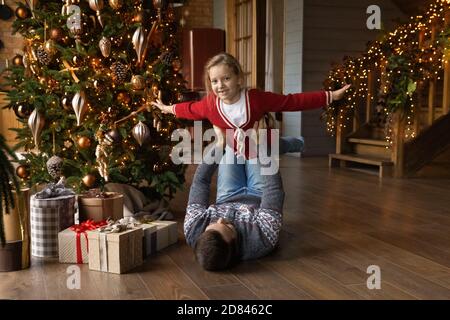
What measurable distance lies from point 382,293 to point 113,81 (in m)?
1.80

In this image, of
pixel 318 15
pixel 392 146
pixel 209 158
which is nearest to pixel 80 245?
pixel 209 158

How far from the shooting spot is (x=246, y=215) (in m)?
2.27

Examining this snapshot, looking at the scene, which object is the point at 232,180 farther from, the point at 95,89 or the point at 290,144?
the point at 95,89

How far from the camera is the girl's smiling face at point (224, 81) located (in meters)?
2.22

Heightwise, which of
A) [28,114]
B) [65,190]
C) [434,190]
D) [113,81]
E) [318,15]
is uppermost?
[318,15]

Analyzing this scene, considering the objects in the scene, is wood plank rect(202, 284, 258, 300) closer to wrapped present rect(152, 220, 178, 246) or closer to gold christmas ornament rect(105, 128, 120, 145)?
wrapped present rect(152, 220, 178, 246)

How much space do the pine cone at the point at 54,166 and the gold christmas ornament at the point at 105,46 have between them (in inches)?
24.1

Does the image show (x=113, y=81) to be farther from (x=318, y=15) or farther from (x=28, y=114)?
(x=318, y=15)

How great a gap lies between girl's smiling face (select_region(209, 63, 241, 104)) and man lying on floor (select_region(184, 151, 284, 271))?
364 millimetres

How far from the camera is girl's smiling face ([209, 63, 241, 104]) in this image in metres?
2.22

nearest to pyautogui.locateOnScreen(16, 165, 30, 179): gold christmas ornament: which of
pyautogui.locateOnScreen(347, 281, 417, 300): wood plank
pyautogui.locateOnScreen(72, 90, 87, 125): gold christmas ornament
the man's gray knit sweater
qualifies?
pyautogui.locateOnScreen(72, 90, 87, 125): gold christmas ornament

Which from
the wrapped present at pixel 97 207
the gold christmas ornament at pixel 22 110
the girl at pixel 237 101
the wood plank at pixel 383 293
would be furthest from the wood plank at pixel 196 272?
the gold christmas ornament at pixel 22 110

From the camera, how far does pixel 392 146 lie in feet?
15.3

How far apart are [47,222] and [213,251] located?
770mm
